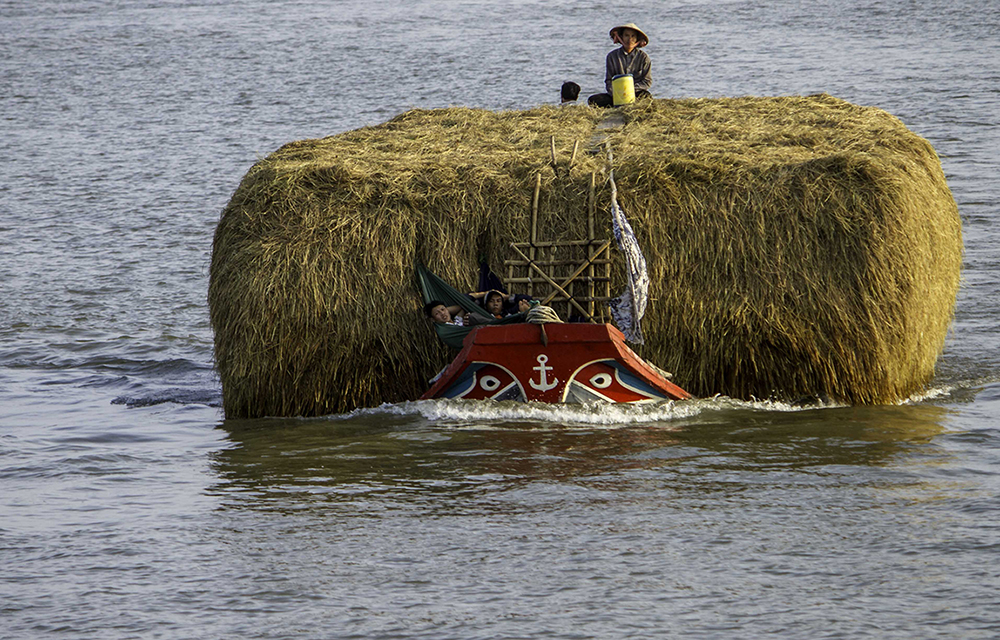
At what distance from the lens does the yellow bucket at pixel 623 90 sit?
1655 centimetres

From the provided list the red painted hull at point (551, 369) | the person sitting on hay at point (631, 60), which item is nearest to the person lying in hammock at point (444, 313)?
the red painted hull at point (551, 369)

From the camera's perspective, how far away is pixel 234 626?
7188 mm

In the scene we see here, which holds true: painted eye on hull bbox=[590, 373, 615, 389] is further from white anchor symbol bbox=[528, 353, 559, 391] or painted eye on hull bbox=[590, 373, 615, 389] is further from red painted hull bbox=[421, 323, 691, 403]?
white anchor symbol bbox=[528, 353, 559, 391]

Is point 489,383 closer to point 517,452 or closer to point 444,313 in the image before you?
point 444,313

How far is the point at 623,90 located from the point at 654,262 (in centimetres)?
548

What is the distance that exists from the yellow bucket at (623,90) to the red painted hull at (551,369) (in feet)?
19.6

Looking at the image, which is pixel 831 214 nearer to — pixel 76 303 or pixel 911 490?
pixel 911 490

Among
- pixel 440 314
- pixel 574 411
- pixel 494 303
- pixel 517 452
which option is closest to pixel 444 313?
pixel 440 314

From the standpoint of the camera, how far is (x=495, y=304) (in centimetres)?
1181

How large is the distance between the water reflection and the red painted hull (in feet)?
0.85

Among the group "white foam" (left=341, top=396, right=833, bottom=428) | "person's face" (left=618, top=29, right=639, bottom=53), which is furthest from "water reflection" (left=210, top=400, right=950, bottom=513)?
"person's face" (left=618, top=29, right=639, bottom=53)

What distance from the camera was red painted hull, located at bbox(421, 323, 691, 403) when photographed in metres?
11.1

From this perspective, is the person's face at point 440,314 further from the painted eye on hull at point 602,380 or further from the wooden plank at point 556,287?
the painted eye on hull at point 602,380

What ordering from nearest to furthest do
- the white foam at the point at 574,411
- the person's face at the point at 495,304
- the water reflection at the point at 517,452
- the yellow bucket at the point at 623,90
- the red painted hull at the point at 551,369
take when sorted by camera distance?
the water reflection at the point at 517,452 < the red painted hull at the point at 551,369 < the white foam at the point at 574,411 < the person's face at the point at 495,304 < the yellow bucket at the point at 623,90
